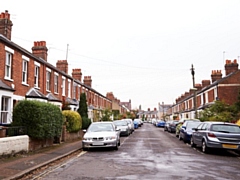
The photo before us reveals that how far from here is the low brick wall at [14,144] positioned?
11.1 m

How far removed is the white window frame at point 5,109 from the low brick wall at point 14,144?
4539 mm

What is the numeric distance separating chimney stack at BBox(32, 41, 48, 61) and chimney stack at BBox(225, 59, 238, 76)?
78.3 feet

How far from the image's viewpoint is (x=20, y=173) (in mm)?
8297

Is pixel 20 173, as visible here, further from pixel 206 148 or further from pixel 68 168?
pixel 206 148

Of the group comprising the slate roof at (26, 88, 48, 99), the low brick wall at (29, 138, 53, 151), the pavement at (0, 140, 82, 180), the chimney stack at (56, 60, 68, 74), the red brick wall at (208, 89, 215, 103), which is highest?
the chimney stack at (56, 60, 68, 74)

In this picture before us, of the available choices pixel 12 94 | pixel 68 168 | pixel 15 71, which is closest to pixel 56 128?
pixel 12 94

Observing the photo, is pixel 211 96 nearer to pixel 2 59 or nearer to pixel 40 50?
pixel 40 50

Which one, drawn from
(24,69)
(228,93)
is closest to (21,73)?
(24,69)

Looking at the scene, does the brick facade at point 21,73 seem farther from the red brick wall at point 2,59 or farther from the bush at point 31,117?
the bush at point 31,117

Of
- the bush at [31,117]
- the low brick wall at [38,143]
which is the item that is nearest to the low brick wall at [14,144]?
the low brick wall at [38,143]

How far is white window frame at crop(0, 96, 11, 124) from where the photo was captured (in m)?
16.7

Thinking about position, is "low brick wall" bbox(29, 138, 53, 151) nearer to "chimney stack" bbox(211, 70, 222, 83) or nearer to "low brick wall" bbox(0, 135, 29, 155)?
"low brick wall" bbox(0, 135, 29, 155)

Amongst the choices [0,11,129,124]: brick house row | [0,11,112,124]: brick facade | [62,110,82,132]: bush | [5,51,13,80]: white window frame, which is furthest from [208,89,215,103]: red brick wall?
[5,51,13,80]: white window frame

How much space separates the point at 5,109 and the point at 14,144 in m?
Result: 5.97
